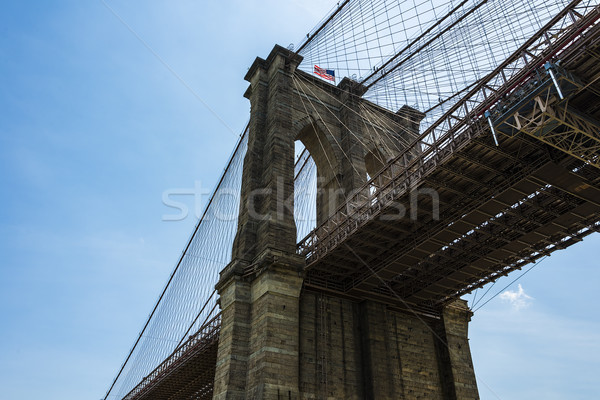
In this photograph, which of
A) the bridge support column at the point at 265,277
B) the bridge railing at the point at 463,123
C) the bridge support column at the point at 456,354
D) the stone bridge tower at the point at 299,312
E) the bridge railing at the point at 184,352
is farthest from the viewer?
the bridge railing at the point at 184,352

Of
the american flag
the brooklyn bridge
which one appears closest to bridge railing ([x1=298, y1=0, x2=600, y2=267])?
the brooklyn bridge

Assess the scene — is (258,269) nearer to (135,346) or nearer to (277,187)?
(277,187)

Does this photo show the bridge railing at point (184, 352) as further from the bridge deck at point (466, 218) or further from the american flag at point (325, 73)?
the american flag at point (325, 73)

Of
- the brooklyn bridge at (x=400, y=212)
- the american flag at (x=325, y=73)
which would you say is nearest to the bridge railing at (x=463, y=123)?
the brooklyn bridge at (x=400, y=212)

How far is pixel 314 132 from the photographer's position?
109 ft

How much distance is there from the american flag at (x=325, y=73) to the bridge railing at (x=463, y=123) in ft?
40.9

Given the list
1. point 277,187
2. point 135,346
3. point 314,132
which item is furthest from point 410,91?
point 135,346

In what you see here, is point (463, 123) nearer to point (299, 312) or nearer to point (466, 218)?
point (466, 218)

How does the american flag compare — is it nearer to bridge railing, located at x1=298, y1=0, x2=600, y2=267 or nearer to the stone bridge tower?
the stone bridge tower

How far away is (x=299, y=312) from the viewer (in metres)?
24.1

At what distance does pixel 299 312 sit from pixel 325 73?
58.6ft

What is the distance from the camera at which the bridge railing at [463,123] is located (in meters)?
14.5

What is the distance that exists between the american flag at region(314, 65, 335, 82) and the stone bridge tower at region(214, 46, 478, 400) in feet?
3.37

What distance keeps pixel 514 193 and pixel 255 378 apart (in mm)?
13528
